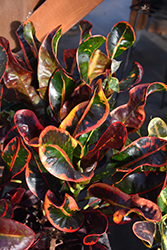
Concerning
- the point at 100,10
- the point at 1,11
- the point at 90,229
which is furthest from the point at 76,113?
the point at 100,10

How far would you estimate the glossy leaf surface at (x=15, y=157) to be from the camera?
500 millimetres

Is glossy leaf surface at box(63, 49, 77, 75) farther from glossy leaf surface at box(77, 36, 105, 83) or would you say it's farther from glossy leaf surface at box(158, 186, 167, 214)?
glossy leaf surface at box(158, 186, 167, 214)

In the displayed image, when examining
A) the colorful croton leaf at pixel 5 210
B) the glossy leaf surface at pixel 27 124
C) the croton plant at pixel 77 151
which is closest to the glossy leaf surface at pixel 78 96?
the croton plant at pixel 77 151

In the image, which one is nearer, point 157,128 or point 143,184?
point 143,184

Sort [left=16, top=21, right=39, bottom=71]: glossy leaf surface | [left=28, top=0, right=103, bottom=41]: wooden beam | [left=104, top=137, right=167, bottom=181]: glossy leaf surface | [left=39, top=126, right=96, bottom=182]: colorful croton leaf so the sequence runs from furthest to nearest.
A: [left=28, top=0, right=103, bottom=41]: wooden beam < [left=16, top=21, right=39, bottom=71]: glossy leaf surface < [left=104, top=137, right=167, bottom=181]: glossy leaf surface < [left=39, top=126, right=96, bottom=182]: colorful croton leaf

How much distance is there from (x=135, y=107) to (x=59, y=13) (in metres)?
0.38

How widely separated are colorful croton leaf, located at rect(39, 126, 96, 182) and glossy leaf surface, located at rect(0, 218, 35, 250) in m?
0.11

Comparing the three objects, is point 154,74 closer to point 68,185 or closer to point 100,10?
point 100,10

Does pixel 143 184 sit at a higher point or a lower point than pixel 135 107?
lower

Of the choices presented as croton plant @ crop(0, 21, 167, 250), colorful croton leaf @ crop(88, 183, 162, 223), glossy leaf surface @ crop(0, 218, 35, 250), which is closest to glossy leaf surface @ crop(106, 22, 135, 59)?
croton plant @ crop(0, 21, 167, 250)

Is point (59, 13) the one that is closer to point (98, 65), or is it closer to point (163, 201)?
point (98, 65)

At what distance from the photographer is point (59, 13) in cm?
74

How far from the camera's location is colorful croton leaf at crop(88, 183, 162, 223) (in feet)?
1.46

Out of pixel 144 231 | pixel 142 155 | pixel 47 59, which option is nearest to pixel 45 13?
pixel 47 59
